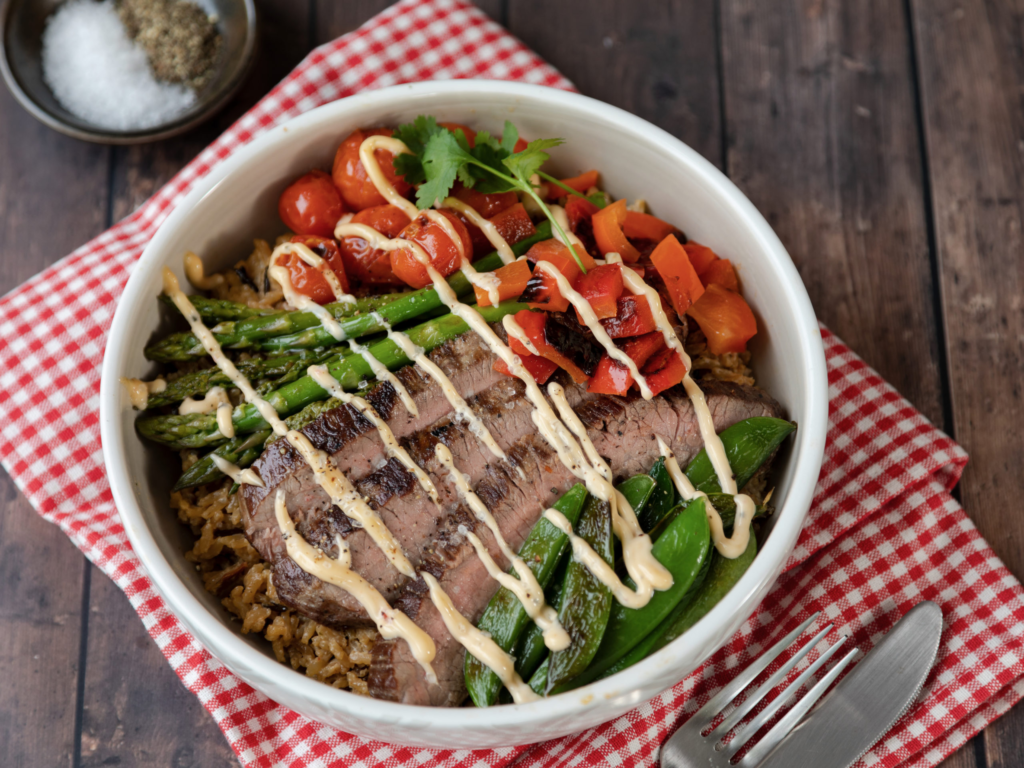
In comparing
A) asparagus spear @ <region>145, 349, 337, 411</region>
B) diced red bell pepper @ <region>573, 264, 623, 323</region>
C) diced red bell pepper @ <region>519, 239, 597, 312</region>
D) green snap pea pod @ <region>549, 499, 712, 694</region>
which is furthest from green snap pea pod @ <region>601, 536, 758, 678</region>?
asparagus spear @ <region>145, 349, 337, 411</region>

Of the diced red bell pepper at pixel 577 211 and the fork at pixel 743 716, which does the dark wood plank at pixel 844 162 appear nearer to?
the diced red bell pepper at pixel 577 211

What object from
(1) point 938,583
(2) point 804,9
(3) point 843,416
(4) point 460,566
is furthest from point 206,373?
(2) point 804,9

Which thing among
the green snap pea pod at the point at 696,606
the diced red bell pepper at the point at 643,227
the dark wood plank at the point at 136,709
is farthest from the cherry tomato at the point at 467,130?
the dark wood plank at the point at 136,709

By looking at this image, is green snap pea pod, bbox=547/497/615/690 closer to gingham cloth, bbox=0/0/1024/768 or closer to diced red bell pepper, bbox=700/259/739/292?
gingham cloth, bbox=0/0/1024/768

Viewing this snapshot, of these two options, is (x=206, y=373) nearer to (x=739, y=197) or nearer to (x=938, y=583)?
(x=739, y=197)

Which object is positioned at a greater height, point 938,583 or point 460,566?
point 460,566

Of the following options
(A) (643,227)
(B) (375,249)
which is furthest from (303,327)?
(A) (643,227)
